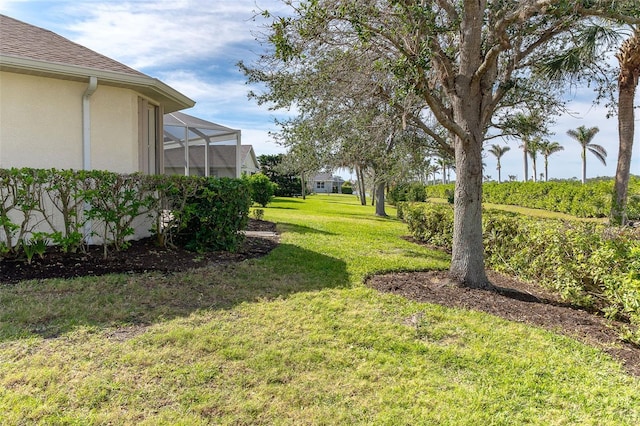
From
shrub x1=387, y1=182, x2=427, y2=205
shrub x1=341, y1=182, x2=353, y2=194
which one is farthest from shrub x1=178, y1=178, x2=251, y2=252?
shrub x1=341, y1=182, x2=353, y2=194

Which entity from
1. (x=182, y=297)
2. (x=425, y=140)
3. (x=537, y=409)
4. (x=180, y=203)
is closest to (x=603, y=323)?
Result: (x=537, y=409)

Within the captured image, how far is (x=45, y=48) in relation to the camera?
699 cm

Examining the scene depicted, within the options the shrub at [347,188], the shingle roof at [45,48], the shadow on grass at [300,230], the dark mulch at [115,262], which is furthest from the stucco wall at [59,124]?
the shrub at [347,188]

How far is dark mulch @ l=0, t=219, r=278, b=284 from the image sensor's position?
5309 mm

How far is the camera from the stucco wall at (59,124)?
6430 millimetres

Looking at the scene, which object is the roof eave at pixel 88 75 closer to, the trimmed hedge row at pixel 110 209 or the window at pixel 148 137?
the window at pixel 148 137

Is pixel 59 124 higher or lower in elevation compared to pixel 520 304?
higher

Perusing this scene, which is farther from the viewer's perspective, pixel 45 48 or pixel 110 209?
pixel 45 48

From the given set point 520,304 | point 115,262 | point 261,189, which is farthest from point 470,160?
point 261,189

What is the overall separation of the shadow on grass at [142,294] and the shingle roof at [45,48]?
13.1 feet

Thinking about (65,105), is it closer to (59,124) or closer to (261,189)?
(59,124)

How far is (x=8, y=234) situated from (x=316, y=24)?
530cm

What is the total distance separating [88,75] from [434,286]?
676 cm

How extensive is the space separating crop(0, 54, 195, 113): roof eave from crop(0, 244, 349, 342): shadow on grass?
3632 millimetres
